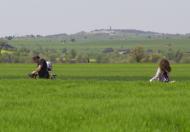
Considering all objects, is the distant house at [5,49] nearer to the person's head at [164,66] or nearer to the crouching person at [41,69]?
the crouching person at [41,69]

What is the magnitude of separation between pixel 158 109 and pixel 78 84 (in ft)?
33.1

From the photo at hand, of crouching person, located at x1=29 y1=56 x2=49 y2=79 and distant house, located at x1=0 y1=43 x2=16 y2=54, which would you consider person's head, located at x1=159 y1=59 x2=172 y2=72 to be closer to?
crouching person, located at x1=29 y1=56 x2=49 y2=79

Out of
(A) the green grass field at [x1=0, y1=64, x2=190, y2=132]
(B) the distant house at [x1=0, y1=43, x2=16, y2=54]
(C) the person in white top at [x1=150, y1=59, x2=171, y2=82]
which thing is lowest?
(B) the distant house at [x1=0, y1=43, x2=16, y2=54]

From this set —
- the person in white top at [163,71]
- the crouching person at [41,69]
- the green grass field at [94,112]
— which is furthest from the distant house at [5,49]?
the green grass field at [94,112]

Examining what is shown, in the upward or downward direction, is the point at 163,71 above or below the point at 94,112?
below

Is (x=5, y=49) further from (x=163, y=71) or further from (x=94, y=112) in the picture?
(x=94, y=112)

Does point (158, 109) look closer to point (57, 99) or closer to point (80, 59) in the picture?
point (57, 99)

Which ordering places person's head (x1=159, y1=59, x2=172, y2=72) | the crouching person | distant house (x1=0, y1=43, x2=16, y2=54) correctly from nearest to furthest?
person's head (x1=159, y1=59, x2=172, y2=72) → the crouching person → distant house (x1=0, y1=43, x2=16, y2=54)

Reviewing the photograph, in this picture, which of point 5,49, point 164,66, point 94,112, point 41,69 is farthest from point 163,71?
point 5,49

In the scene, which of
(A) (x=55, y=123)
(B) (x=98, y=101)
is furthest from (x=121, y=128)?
(B) (x=98, y=101)

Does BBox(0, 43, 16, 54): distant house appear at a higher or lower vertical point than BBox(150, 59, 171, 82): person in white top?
lower

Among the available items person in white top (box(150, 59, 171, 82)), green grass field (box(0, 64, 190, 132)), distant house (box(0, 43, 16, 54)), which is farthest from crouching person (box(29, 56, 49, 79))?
distant house (box(0, 43, 16, 54))

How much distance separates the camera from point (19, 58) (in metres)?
120

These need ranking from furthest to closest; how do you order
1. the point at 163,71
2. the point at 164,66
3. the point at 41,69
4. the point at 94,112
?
the point at 41,69, the point at 164,66, the point at 163,71, the point at 94,112
